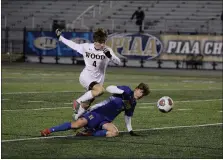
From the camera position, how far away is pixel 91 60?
47.8ft

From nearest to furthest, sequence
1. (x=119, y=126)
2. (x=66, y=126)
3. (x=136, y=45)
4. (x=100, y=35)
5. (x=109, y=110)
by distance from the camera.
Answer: (x=66, y=126)
(x=109, y=110)
(x=100, y=35)
(x=119, y=126)
(x=136, y=45)

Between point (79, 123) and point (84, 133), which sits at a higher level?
point (79, 123)

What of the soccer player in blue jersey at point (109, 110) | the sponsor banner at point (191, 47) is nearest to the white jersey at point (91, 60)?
the soccer player in blue jersey at point (109, 110)

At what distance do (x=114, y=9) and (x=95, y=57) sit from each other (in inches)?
1520

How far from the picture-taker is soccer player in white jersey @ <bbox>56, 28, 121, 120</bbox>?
13891 millimetres

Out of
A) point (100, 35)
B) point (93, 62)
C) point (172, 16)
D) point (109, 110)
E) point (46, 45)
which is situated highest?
point (100, 35)

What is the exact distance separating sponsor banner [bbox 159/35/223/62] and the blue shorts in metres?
30.6

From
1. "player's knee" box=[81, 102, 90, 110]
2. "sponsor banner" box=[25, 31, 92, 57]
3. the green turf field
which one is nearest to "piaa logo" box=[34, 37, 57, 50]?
"sponsor banner" box=[25, 31, 92, 57]

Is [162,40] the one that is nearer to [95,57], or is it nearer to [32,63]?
[32,63]

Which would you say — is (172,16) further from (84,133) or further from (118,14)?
(84,133)

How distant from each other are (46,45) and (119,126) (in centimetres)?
3253

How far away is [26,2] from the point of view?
188ft

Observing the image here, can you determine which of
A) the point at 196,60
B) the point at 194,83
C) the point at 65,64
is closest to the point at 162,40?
the point at 196,60

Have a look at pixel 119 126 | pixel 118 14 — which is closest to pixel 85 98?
pixel 119 126
